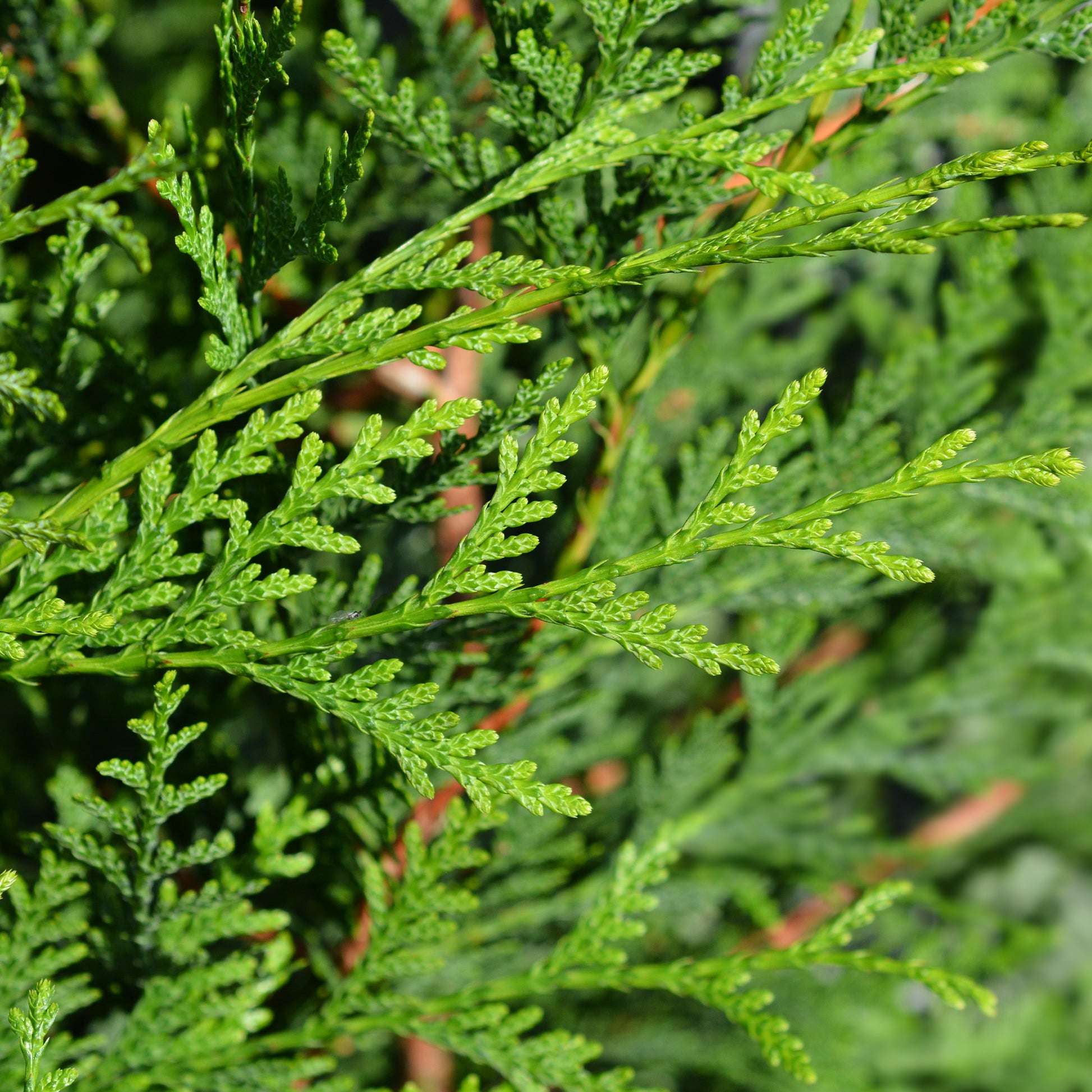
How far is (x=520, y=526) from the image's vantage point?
1.44 meters

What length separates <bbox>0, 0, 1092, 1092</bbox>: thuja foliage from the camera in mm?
947

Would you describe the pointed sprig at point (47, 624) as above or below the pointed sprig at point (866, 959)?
above

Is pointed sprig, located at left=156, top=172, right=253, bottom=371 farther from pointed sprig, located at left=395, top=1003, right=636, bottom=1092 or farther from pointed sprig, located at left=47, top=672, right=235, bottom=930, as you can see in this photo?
pointed sprig, located at left=395, top=1003, right=636, bottom=1092

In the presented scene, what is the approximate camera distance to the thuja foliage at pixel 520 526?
95 cm

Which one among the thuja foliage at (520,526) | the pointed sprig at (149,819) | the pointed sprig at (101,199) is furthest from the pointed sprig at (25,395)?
the pointed sprig at (149,819)

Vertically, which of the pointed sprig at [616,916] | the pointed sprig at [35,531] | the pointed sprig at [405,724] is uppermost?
the pointed sprig at [35,531]

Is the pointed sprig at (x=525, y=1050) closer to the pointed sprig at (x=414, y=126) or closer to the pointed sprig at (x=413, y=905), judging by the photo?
the pointed sprig at (x=413, y=905)

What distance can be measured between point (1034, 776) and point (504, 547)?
66.8 inches

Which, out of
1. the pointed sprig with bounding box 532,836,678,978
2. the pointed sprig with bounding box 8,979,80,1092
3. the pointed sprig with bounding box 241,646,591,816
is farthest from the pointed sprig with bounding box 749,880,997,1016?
the pointed sprig with bounding box 8,979,80,1092

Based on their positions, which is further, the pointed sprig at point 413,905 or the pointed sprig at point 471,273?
the pointed sprig at point 413,905

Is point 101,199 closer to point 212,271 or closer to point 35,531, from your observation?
point 212,271

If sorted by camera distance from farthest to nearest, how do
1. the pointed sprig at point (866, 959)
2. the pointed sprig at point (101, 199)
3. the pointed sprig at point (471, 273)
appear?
the pointed sprig at point (866, 959) < the pointed sprig at point (471, 273) < the pointed sprig at point (101, 199)

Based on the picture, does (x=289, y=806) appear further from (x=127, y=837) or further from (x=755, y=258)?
(x=755, y=258)

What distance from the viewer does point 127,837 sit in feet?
3.51
